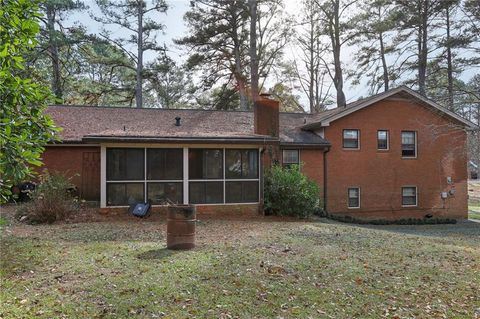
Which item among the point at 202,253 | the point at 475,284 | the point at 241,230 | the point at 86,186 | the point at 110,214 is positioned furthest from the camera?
the point at 86,186

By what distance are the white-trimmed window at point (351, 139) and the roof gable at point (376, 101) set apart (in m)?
0.94

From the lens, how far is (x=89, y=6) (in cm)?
2625

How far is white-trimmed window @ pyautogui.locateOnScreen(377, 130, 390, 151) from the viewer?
63.9 feet

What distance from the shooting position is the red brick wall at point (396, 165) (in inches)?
739

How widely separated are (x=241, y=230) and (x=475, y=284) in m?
5.72

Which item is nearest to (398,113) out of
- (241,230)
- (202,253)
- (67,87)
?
(241,230)

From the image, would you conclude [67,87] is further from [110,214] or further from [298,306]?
[298,306]

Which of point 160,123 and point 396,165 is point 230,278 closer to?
point 160,123

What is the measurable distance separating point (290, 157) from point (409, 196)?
7001mm

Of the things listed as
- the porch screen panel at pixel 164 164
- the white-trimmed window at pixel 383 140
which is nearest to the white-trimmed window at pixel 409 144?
the white-trimmed window at pixel 383 140

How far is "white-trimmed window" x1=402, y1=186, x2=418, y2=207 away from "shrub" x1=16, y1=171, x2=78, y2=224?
15894mm

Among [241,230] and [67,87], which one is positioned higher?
[67,87]

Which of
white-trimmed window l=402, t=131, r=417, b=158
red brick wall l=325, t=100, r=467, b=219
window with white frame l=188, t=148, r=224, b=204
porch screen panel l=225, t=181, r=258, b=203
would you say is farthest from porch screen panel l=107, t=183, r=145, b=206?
white-trimmed window l=402, t=131, r=417, b=158

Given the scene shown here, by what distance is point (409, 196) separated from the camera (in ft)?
65.4
